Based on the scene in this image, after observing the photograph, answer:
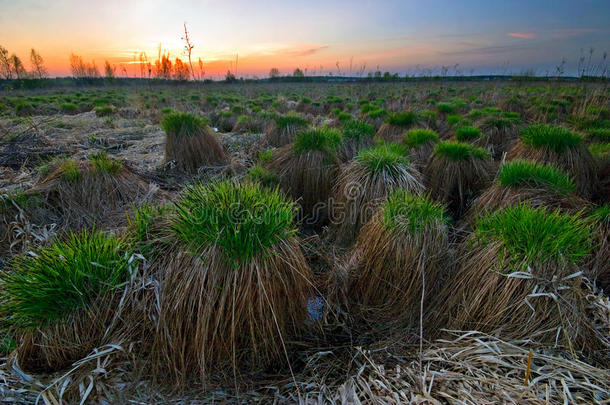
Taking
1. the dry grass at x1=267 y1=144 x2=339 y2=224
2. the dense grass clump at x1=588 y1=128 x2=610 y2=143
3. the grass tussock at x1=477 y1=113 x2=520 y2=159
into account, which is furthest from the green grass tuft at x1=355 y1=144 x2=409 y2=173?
the dense grass clump at x1=588 y1=128 x2=610 y2=143

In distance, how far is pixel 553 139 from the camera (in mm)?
4262

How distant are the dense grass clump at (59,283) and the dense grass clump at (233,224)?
17.0 inches

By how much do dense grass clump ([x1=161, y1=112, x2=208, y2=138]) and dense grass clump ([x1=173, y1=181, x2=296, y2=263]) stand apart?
12.4ft

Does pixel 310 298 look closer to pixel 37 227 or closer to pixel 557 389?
pixel 557 389

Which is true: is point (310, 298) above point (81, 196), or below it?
below

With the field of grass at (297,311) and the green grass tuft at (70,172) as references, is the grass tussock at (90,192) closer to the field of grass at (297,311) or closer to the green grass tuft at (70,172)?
the green grass tuft at (70,172)

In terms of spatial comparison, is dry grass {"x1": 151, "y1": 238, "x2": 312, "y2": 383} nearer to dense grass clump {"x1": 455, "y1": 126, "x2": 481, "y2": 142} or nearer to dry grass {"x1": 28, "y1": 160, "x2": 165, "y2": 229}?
dry grass {"x1": 28, "y1": 160, "x2": 165, "y2": 229}

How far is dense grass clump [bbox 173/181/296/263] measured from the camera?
1.79 metres

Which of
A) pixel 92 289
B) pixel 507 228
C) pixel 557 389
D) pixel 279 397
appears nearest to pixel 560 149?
pixel 507 228

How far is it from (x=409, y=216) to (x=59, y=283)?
2387 mm

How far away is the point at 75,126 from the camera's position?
957 cm

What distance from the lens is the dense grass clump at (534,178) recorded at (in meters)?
3.07

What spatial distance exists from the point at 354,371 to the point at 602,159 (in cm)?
540

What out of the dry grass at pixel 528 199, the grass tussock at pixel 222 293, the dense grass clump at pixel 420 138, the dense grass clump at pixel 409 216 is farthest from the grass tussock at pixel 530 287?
the dense grass clump at pixel 420 138
